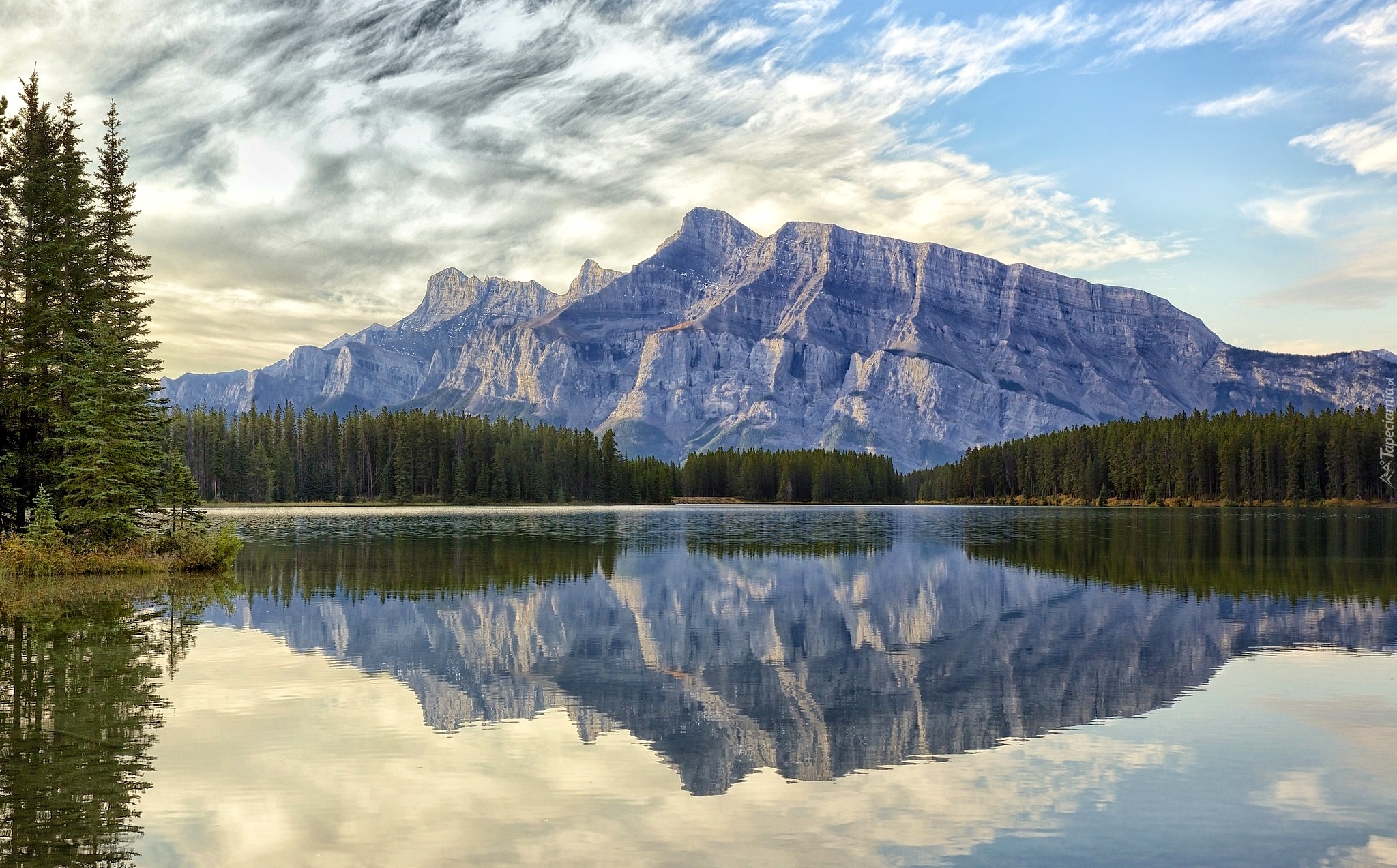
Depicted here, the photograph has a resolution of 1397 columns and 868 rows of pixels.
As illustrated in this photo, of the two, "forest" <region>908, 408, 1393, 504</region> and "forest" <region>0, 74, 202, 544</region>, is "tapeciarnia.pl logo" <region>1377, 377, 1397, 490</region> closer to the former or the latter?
"forest" <region>908, 408, 1393, 504</region>

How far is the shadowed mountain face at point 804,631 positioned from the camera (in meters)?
19.3

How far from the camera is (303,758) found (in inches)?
633

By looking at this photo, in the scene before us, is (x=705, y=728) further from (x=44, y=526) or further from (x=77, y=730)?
(x=44, y=526)

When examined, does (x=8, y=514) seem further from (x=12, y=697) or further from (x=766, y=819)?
(x=766, y=819)

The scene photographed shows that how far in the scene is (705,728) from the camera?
18.7 metres

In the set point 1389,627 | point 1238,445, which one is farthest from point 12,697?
point 1238,445

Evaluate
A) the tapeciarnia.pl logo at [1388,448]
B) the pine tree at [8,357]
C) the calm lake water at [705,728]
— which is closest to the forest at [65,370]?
the pine tree at [8,357]

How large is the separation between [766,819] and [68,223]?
49985 mm

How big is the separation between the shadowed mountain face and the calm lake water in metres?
0.18

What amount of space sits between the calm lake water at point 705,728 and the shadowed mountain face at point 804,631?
7.0 inches

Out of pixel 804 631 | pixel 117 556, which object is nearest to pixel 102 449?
pixel 117 556

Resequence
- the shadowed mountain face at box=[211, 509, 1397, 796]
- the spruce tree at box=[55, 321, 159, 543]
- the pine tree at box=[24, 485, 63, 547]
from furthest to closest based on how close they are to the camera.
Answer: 1. the spruce tree at box=[55, 321, 159, 543]
2. the pine tree at box=[24, 485, 63, 547]
3. the shadowed mountain face at box=[211, 509, 1397, 796]

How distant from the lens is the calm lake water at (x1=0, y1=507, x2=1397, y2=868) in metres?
12.5

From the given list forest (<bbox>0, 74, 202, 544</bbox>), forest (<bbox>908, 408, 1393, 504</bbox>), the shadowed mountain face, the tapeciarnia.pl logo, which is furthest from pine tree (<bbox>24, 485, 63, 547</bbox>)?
forest (<bbox>908, 408, 1393, 504</bbox>)
